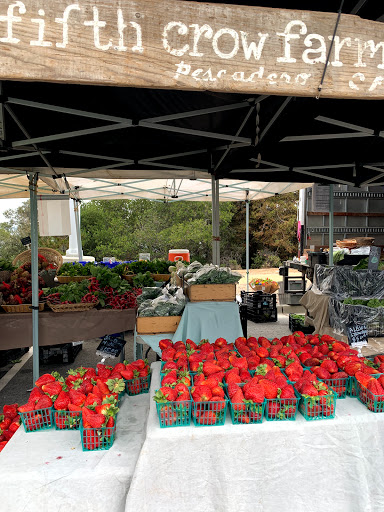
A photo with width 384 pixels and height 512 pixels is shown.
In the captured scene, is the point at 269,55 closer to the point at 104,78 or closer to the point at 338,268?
the point at 104,78

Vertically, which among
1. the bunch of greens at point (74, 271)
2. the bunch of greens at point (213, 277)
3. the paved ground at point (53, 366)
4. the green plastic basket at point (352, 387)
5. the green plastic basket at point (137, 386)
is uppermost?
the bunch of greens at point (213, 277)

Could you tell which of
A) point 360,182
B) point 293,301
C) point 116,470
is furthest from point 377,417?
point 293,301

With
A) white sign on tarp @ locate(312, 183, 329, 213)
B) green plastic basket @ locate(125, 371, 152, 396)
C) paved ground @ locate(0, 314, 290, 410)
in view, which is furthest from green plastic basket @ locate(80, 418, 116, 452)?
white sign on tarp @ locate(312, 183, 329, 213)

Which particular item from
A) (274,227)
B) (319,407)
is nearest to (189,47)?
(319,407)

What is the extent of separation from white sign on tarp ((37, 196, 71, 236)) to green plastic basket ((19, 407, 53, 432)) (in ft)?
12.6

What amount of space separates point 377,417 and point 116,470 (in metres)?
1.36

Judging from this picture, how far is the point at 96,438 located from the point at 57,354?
392cm

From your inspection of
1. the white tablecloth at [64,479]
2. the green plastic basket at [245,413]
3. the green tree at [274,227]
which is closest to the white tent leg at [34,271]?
the white tablecloth at [64,479]

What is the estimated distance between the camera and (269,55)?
4.36 ft

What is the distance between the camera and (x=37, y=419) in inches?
83.7

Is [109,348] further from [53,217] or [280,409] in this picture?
[53,217]

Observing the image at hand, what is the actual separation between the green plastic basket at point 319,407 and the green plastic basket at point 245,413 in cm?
23

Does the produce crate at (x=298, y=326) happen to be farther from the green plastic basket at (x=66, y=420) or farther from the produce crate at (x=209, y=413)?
the green plastic basket at (x=66, y=420)

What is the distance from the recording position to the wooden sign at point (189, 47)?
47.6 inches
